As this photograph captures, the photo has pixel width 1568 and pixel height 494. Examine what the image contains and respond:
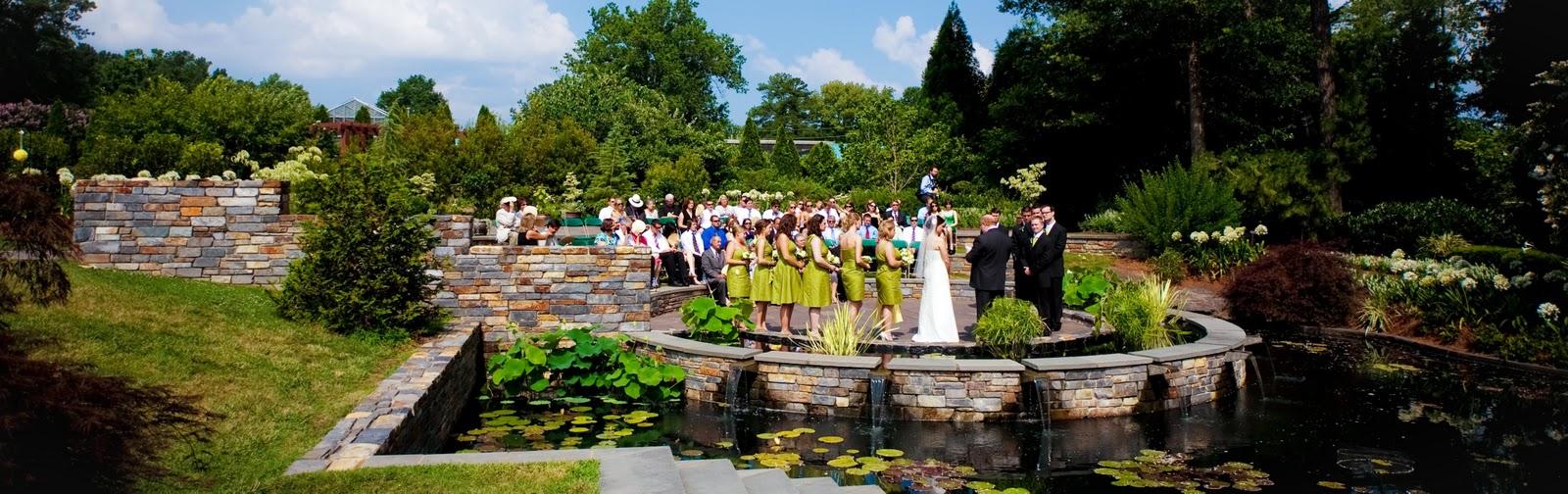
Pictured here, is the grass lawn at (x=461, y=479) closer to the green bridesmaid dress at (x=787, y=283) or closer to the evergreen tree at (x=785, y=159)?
the green bridesmaid dress at (x=787, y=283)

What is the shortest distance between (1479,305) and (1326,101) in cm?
1175

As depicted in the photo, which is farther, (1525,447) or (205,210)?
(205,210)

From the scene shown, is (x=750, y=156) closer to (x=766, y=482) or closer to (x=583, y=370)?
(x=583, y=370)

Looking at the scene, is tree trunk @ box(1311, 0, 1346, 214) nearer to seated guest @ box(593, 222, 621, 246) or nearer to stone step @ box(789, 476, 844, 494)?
seated guest @ box(593, 222, 621, 246)

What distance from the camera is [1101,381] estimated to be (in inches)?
368

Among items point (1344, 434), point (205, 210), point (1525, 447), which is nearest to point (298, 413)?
point (205, 210)

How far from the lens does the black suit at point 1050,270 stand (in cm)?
1175

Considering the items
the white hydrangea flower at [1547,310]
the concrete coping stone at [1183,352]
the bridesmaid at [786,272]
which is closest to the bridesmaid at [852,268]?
the bridesmaid at [786,272]

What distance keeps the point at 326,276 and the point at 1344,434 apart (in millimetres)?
9829

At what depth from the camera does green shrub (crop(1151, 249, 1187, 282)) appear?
19.1m

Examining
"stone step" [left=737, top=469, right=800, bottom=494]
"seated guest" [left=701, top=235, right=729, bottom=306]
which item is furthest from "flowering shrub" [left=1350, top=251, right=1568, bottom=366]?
"stone step" [left=737, top=469, right=800, bottom=494]

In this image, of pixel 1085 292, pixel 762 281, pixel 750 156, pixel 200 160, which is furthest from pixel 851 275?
pixel 750 156

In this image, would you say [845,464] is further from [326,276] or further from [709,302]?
[326,276]

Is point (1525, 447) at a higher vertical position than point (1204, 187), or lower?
lower
